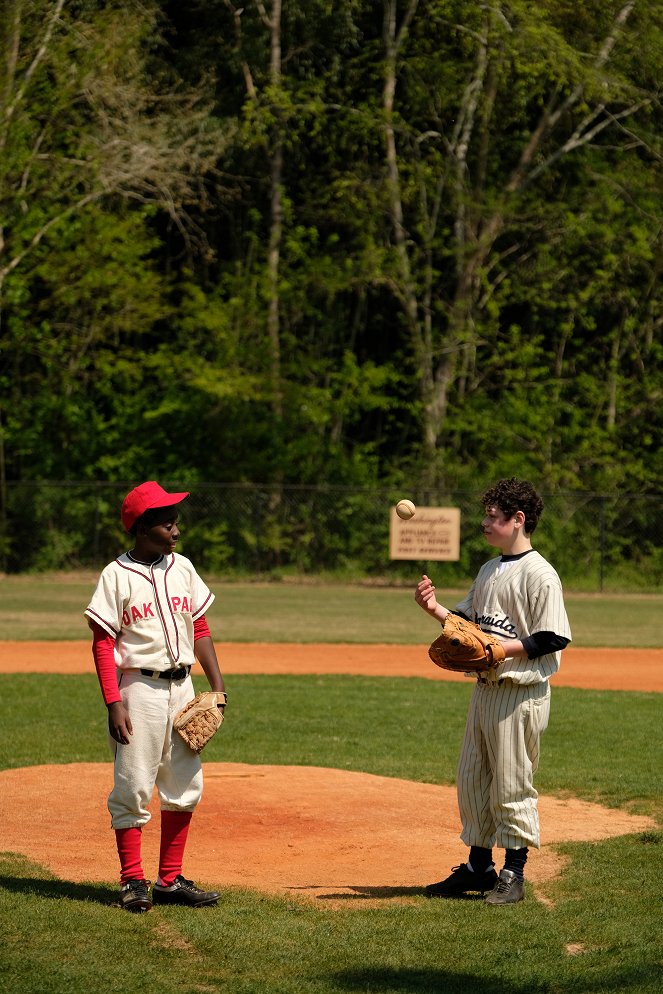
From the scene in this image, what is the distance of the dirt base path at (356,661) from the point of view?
50.1 feet

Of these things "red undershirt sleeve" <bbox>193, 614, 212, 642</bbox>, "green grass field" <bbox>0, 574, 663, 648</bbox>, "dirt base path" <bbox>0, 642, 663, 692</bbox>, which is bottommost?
"green grass field" <bbox>0, 574, 663, 648</bbox>

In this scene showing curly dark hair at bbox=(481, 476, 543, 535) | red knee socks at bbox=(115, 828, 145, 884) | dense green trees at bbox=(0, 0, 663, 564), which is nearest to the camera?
red knee socks at bbox=(115, 828, 145, 884)

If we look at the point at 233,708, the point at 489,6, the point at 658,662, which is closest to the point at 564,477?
the point at 489,6

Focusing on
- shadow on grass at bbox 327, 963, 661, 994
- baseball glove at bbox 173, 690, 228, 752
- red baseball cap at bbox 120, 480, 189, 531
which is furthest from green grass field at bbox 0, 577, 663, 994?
red baseball cap at bbox 120, 480, 189, 531

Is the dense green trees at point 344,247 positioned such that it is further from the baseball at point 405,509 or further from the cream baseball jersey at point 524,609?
the baseball at point 405,509

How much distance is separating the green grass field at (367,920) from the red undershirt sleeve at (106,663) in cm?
88

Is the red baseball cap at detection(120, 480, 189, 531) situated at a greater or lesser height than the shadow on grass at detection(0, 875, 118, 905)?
greater

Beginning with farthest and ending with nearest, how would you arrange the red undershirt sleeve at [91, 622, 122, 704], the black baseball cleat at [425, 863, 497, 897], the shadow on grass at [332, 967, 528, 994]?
the black baseball cleat at [425, 863, 497, 897] < the red undershirt sleeve at [91, 622, 122, 704] < the shadow on grass at [332, 967, 528, 994]

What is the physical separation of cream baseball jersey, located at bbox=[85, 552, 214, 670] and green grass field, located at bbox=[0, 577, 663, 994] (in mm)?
1036

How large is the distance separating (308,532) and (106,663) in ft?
80.3

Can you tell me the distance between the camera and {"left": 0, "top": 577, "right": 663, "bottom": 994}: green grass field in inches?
183

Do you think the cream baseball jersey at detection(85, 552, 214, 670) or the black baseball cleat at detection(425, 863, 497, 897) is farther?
the black baseball cleat at detection(425, 863, 497, 897)

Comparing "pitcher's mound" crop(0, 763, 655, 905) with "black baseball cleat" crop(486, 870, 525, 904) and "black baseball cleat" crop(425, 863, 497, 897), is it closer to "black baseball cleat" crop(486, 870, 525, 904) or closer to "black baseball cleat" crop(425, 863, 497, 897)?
"black baseball cleat" crop(425, 863, 497, 897)

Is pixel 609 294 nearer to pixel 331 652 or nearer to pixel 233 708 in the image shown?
pixel 331 652
